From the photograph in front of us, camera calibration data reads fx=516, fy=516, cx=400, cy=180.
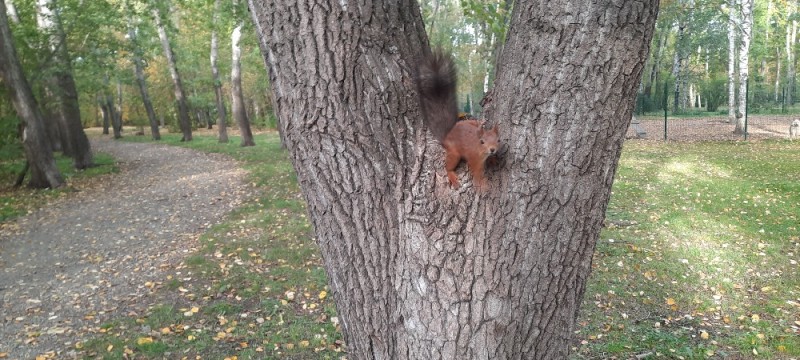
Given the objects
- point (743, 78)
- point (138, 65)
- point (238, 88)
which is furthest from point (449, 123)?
point (138, 65)

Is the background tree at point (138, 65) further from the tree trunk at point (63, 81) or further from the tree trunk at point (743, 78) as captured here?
the tree trunk at point (743, 78)

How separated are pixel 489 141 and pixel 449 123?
0.15 meters

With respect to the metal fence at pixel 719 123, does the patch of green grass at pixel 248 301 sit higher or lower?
lower

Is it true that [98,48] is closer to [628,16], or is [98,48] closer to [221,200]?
[221,200]

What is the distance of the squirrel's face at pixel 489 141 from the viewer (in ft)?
4.81

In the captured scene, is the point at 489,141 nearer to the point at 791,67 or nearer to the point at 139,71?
the point at 139,71

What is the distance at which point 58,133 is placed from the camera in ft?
70.5

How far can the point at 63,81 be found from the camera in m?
14.8

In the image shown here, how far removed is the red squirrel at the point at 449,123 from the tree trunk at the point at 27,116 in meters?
13.6

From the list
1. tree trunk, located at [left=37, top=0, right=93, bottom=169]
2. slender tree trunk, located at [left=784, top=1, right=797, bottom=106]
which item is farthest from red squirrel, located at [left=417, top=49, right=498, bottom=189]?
slender tree trunk, located at [left=784, top=1, right=797, bottom=106]

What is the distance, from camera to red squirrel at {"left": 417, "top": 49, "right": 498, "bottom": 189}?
150 centimetres

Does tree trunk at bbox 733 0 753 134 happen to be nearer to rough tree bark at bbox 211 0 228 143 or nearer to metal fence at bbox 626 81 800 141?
metal fence at bbox 626 81 800 141

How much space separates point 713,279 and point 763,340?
127 centimetres

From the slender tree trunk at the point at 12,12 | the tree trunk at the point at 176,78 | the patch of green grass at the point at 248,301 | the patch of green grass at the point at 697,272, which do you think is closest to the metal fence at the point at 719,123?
the patch of green grass at the point at 697,272
